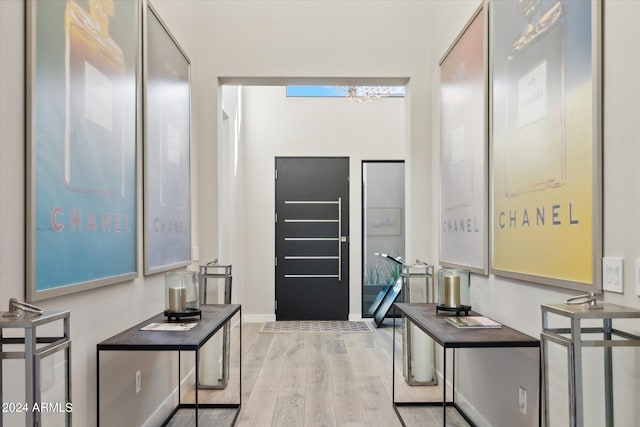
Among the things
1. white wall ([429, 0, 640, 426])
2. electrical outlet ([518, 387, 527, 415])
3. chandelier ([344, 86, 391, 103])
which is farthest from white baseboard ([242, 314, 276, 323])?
white wall ([429, 0, 640, 426])

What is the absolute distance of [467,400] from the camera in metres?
3.11

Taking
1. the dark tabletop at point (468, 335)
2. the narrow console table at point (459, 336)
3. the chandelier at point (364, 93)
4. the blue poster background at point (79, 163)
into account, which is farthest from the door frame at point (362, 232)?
the blue poster background at point (79, 163)

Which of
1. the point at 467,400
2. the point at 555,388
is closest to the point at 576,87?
the point at 555,388

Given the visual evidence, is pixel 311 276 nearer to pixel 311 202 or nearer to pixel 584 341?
pixel 311 202

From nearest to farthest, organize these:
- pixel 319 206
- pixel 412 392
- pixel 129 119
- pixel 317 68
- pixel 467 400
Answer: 1. pixel 129 119
2. pixel 467 400
3. pixel 412 392
4. pixel 317 68
5. pixel 319 206

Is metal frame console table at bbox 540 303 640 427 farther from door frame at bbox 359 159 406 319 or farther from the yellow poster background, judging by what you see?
door frame at bbox 359 159 406 319

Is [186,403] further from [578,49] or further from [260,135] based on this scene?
[260,135]

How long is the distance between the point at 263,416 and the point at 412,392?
1.19m

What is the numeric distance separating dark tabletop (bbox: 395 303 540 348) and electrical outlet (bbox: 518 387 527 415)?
0.30 m

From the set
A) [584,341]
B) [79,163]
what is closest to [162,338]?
[79,163]

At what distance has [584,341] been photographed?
1.42 meters

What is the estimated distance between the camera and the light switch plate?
156 cm

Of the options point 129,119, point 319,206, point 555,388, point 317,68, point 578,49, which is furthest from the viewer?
point 319,206

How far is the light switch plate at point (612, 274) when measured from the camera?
61.3 inches
